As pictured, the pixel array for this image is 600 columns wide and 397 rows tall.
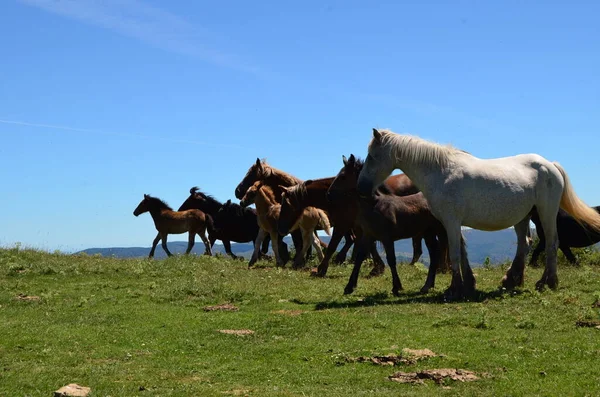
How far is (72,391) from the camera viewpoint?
830cm

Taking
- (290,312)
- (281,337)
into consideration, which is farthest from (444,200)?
(281,337)

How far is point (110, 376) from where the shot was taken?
9.34 meters

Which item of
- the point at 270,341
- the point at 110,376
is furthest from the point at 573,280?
the point at 110,376

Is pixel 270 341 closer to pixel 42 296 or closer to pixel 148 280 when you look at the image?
pixel 42 296

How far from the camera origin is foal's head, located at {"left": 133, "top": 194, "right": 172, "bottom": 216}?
31688mm

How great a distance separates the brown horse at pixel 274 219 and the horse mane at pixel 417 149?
750cm

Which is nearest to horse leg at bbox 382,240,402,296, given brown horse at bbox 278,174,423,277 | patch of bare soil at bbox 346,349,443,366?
brown horse at bbox 278,174,423,277

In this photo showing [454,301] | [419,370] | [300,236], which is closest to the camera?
[419,370]

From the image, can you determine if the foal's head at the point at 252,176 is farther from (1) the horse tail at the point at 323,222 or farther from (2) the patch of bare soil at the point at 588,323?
(2) the patch of bare soil at the point at 588,323

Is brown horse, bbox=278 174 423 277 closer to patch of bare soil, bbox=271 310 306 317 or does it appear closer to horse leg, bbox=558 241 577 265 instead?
patch of bare soil, bbox=271 310 306 317

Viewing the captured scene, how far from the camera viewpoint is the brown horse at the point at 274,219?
22.4 m

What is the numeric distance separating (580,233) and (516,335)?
481 inches

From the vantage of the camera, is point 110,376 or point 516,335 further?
point 516,335

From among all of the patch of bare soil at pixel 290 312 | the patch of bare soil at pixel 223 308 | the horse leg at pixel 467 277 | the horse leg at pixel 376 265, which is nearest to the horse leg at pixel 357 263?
the horse leg at pixel 467 277
